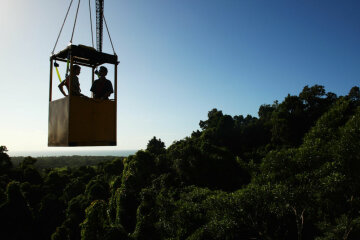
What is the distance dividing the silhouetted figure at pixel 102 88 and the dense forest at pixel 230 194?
24.0ft

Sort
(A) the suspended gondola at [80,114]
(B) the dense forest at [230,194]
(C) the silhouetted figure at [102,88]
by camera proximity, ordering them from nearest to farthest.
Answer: (A) the suspended gondola at [80,114]
(C) the silhouetted figure at [102,88]
(B) the dense forest at [230,194]

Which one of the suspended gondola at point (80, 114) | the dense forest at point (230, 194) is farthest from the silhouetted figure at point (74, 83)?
the dense forest at point (230, 194)

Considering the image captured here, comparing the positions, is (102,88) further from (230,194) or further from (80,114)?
(230,194)

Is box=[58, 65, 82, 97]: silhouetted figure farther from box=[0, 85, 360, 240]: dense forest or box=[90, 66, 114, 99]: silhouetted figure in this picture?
box=[0, 85, 360, 240]: dense forest

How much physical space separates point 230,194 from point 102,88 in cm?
810

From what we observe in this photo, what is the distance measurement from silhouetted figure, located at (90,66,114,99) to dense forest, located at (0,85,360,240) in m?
7.32

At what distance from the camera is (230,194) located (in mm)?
11875

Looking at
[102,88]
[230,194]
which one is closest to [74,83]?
[102,88]

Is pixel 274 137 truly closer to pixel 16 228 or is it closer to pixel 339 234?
pixel 339 234

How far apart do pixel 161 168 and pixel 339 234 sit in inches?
953

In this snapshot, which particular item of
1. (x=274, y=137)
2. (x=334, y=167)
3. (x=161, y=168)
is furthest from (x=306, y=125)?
(x=334, y=167)

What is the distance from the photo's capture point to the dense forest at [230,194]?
1030 cm

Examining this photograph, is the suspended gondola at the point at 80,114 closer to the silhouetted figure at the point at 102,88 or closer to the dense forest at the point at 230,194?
the silhouetted figure at the point at 102,88

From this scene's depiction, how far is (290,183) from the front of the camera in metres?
10.7
